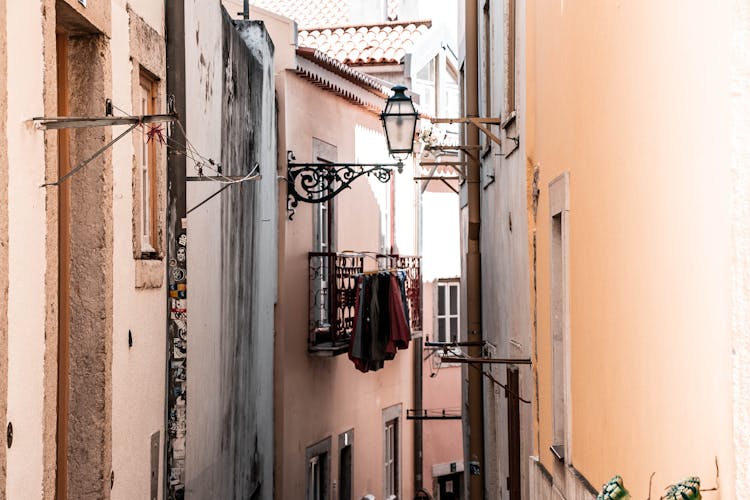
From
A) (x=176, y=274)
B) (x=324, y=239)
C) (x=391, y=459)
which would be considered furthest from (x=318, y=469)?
(x=176, y=274)

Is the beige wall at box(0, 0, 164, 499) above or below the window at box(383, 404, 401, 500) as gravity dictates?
above

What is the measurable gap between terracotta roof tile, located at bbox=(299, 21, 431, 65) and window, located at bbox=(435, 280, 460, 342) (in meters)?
6.32

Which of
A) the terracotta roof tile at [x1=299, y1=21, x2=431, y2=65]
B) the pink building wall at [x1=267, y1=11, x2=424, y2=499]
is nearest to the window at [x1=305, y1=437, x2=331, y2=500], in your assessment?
the pink building wall at [x1=267, y1=11, x2=424, y2=499]

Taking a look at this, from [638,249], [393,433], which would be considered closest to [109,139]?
[638,249]

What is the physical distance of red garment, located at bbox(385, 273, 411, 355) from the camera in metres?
18.0

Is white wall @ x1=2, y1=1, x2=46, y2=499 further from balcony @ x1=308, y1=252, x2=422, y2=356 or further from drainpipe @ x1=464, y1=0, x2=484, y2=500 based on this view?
balcony @ x1=308, y1=252, x2=422, y2=356

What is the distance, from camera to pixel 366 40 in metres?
24.0

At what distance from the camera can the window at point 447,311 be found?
28031 mm

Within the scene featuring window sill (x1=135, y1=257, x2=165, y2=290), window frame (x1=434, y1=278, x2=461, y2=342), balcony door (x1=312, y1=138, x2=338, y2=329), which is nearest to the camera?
window sill (x1=135, y1=257, x2=165, y2=290)

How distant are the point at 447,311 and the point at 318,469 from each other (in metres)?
10.2

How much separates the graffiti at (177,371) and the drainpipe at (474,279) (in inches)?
217

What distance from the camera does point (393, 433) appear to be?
23.1 metres

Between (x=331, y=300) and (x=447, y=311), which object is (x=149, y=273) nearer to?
(x=331, y=300)

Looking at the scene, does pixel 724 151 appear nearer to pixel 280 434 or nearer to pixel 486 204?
pixel 486 204
